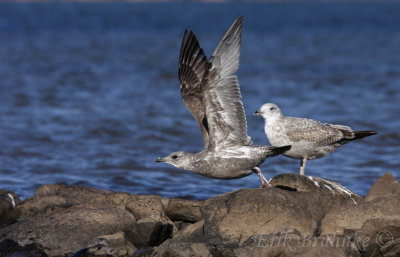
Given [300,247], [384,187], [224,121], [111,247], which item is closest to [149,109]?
[224,121]

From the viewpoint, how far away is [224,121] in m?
7.04

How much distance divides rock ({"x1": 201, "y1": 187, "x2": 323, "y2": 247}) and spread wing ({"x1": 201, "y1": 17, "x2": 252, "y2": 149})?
0.92m

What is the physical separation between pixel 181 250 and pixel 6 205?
2.80 meters

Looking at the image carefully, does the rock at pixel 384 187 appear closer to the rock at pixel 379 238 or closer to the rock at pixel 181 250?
the rock at pixel 379 238

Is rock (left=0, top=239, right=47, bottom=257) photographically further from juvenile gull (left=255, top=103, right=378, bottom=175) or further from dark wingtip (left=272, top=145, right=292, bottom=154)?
juvenile gull (left=255, top=103, right=378, bottom=175)

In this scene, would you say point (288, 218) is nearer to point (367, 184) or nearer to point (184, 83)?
point (184, 83)

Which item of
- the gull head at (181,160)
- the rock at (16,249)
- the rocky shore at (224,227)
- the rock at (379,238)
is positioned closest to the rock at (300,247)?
the rocky shore at (224,227)

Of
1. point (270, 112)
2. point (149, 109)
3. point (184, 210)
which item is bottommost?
point (184, 210)

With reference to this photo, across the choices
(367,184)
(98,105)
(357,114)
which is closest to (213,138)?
(367,184)

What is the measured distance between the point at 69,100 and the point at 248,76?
6.31m

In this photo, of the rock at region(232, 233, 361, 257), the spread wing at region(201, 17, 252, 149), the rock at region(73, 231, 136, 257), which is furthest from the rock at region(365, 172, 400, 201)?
the rock at region(73, 231, 136, 257)

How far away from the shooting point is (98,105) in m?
15.9

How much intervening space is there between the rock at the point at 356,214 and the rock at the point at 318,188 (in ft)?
1.92

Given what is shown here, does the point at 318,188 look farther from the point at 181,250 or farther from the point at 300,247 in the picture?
the point at 181,250
